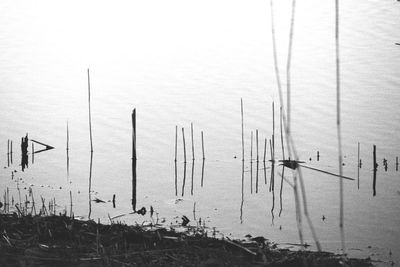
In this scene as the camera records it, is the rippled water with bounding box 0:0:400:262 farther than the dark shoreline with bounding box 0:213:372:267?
Yes

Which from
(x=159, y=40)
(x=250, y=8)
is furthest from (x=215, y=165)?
(x=250, y=8)

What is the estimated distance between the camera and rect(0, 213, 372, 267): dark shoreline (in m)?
6.02

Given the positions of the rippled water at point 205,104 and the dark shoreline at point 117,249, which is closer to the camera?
the dark shoreline at point 117,249

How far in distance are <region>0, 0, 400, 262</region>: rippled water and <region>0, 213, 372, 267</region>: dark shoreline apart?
1983 millimetres

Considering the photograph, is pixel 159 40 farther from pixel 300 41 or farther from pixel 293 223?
pixel 293 223

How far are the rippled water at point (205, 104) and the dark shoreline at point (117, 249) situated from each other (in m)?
1.98

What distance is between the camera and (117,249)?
20.6 ft

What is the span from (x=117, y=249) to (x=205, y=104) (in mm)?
10215

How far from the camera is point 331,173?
11438 mm

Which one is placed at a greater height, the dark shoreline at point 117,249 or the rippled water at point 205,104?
the rippled water at point 205,104

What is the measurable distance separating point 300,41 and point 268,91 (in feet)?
21.9

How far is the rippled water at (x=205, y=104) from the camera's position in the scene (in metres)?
10.0

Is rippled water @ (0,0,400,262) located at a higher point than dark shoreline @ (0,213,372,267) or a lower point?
higher

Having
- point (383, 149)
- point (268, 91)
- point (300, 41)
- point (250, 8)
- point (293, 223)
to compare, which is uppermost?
point (250, 8)
